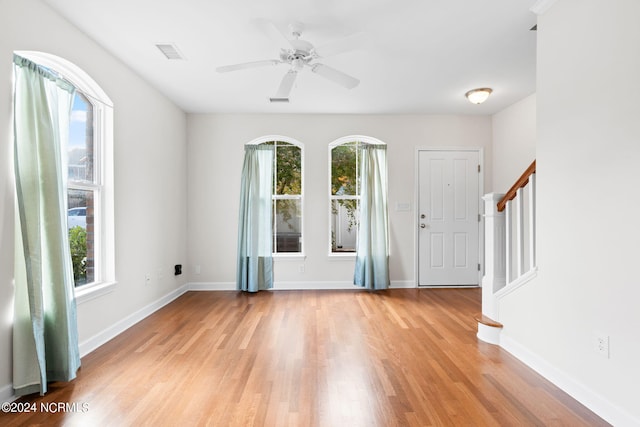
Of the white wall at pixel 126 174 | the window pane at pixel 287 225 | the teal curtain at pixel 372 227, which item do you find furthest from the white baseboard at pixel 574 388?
the white wall at pixel 126 174

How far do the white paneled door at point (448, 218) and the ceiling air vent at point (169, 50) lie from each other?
3.54 metres

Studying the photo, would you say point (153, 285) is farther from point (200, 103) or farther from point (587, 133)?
point (587, 133)

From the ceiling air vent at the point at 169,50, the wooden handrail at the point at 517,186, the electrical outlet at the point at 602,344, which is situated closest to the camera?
the electrical outlet at the point at 602,344

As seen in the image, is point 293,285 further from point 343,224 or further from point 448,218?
point 448,218

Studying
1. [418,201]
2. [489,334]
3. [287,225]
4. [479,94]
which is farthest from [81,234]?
[479,94]

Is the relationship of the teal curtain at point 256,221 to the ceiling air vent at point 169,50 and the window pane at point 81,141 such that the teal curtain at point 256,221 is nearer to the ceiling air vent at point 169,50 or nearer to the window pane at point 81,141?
the ceiling air vent at point 169,50

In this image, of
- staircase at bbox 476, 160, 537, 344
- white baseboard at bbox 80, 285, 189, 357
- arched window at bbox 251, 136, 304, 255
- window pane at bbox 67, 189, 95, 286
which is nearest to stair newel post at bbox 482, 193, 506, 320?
staircase at bbox 476, 160, 537, 344

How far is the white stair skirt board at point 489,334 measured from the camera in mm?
2876

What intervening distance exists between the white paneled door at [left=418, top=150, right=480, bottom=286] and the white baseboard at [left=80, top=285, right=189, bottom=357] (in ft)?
11.9

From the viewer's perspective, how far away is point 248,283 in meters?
4.76

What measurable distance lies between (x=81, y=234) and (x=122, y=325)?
0.99 m

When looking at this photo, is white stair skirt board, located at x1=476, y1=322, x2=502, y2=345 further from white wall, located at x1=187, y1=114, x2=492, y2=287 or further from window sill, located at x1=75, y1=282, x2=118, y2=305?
window sill, located at x1=75, y1=282, x2=118, y2=305

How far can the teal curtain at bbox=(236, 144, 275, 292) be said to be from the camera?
187 inches

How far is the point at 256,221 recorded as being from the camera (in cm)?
482
